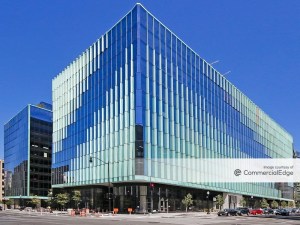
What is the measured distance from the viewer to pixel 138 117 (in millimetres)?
69062

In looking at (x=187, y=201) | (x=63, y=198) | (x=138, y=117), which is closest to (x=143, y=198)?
(x=187, y=201)

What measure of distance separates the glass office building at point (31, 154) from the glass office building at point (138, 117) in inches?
1619

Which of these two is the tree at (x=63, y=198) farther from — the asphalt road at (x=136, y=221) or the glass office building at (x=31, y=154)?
the glass office building at (x=31, y=154)

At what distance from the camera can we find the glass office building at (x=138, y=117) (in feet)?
232

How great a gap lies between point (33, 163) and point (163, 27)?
8365cm

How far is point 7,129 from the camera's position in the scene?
165750 millimetres

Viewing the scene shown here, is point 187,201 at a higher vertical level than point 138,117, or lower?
lower

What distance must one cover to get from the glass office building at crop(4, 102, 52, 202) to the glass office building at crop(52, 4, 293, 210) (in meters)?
41.1

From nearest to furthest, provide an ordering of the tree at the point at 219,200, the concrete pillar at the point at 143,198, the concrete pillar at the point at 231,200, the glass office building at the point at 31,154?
the concrete pillar at the point at 143,198
the tree at the point at 219,200
the concrete pillar at the point at 231,200
the glass office building at the point at 31,154

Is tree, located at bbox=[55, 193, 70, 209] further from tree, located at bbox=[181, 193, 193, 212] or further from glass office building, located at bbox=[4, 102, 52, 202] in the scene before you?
glass office building, located at bbox=[4, 102, 52, 202]

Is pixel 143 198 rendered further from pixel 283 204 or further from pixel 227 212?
pixel 283 204

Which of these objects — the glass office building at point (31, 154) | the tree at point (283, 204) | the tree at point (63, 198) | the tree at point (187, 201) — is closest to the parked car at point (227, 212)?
the tree at point (187, 201)

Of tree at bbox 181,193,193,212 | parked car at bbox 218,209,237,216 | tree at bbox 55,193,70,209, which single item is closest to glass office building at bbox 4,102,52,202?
tree at bbox 55,193,70,209

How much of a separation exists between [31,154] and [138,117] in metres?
82.5
